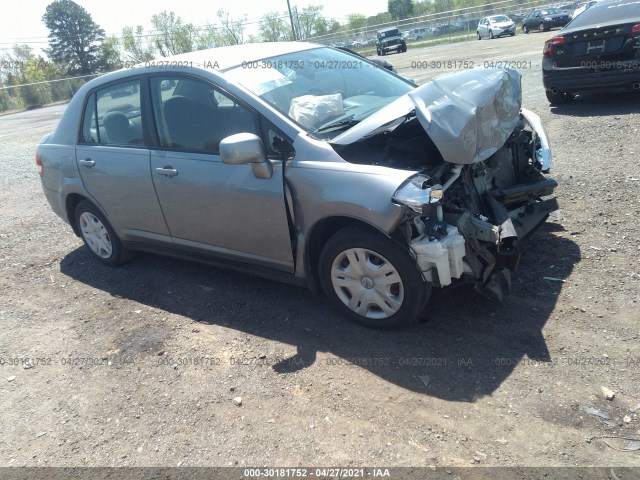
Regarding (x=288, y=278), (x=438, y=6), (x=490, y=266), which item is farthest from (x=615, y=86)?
(x=438, y=6)

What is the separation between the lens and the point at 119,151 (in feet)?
15.1

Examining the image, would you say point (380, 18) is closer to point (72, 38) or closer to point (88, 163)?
point (72, 38)

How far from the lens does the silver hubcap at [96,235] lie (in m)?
5.25

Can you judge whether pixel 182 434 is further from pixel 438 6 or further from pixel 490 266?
pixel 438 6

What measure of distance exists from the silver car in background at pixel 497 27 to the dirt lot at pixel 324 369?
2882cm

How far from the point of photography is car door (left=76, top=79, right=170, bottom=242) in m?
4.46

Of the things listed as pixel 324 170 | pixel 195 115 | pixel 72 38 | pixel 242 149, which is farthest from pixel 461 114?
pixel 72 38

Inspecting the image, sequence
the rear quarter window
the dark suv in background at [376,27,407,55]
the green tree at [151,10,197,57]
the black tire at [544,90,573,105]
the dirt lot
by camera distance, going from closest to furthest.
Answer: the dirt lot, the rear quarter window, the black tire at [544,90,573,105], the dark suv in background at [376,27,407,55], the green tree at [151,10,197,57]

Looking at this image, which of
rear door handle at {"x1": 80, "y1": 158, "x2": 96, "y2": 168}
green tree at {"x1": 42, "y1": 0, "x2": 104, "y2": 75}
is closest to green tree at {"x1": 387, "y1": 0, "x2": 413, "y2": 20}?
green tree at {"x1": 42, "y1": 0, "x2": 104, "y2": 75}

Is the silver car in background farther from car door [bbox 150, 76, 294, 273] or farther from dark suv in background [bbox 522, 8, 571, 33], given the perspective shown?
car door [bbox 150, 76, 294, 273]

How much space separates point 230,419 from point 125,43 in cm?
6805

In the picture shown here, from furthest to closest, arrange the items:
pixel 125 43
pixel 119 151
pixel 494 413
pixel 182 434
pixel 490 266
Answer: pixel 125 43 → pixel 119 151 → pixel 490 266 → pixel 182 434 → pixel 494 413

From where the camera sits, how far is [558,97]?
867 cm

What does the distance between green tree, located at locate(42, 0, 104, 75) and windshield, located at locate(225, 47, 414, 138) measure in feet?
228
